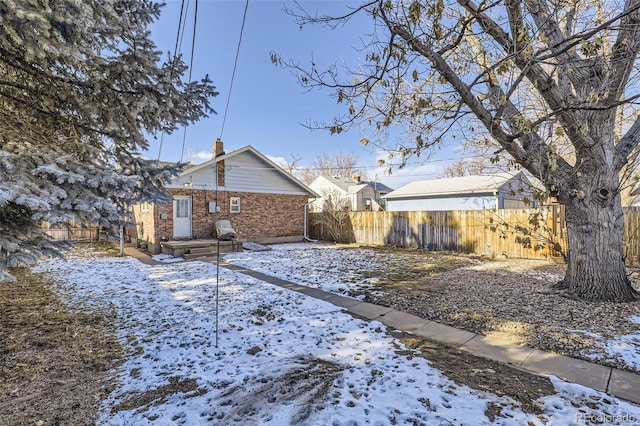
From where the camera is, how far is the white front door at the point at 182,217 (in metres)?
13.3

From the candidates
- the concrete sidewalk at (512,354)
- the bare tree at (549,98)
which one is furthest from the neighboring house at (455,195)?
the concrete sidewalk at (512,354)

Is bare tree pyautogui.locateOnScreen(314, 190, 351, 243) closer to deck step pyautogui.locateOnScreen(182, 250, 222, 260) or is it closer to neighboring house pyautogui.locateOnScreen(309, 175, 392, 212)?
deck step pyautogui.locateOnScreen(182, 250, 222, 260)

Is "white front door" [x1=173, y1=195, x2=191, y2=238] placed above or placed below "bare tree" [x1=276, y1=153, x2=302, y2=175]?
below

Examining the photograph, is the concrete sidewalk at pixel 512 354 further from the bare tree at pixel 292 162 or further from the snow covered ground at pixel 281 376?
the bare tree at pixel 292 162

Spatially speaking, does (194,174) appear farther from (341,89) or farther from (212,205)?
(341,89)

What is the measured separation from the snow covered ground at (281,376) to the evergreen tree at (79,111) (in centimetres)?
172

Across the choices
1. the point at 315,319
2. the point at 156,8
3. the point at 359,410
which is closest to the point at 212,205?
the point at 156,8

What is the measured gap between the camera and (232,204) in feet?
49.0

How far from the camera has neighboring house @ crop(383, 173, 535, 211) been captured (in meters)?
19.0

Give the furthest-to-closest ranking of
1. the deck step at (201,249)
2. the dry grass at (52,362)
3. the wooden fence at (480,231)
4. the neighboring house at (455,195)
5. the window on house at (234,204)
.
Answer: the neighboring house at (455,195) < the window on house at (234,204) < the deck step at (201,249) < the wooden fence at (480,231) < the dry grass at (52,362)

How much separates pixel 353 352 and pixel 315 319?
3.93 feet

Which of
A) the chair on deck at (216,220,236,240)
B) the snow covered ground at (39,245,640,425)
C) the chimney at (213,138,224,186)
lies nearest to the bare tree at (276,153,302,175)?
the chimney at (213,138,224,186)

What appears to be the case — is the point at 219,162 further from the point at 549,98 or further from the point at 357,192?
the point at 357,192

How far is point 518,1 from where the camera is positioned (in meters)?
3.80
